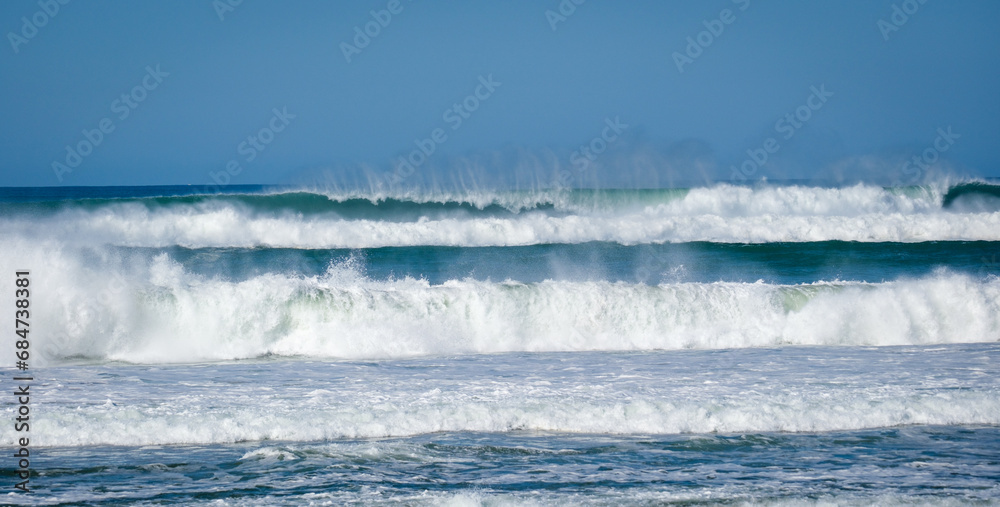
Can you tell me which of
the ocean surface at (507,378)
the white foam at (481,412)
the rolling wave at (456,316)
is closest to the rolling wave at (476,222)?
the ocean surface at (507,378)

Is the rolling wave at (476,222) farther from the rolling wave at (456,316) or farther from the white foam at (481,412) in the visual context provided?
the white foam at (481,412)

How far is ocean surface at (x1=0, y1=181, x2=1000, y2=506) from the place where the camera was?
195 inches

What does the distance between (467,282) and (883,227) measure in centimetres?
1528

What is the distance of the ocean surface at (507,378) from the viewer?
496 centimetres

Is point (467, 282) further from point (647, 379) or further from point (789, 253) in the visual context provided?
A: point (789, 253)

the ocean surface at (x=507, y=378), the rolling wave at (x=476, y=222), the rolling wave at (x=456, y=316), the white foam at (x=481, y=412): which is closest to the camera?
the ocean surface at (x=507, y=378)

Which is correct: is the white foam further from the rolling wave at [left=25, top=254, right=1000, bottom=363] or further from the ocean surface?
the rolling wave at [left=25, top=254, right=1000, bottom=363]

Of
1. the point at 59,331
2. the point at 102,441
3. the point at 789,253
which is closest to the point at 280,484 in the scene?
the point at 102,441

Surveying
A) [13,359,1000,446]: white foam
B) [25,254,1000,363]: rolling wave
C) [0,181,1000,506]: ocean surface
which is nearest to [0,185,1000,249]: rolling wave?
[0,181,1000,506]: ocean surface

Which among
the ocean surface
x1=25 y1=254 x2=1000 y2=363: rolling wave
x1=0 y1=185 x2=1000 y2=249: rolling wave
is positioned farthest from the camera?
x1=0 y1=185 x2=1000 y2=249: rolling wave

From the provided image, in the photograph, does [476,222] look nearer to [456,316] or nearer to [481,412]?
[456,316]

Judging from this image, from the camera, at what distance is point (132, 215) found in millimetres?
22109

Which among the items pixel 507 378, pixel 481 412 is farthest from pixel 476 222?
pixel 481 412

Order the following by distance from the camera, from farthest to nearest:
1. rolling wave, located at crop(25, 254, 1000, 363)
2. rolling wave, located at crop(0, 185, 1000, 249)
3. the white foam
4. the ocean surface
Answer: rolling wave, located at crop(0, 185, 1000, 249) < rolling wave, located at crop(25, 254, 1000, 363) < the white foam < the ocean surface
